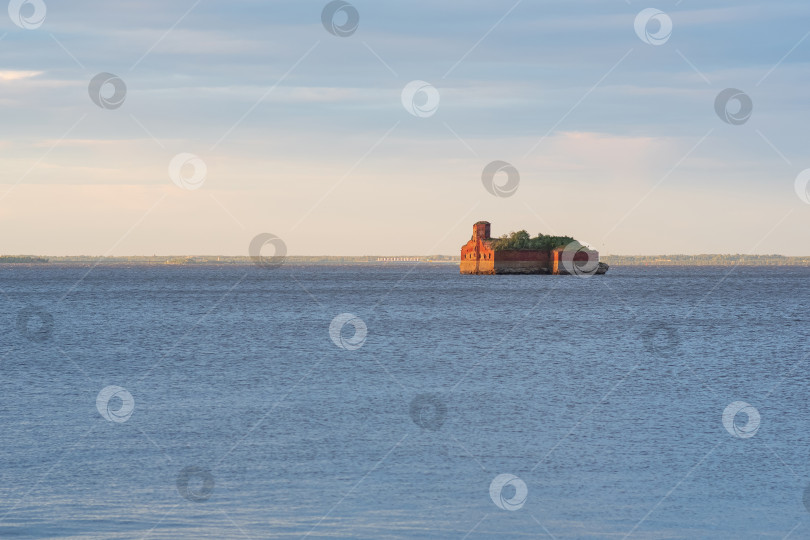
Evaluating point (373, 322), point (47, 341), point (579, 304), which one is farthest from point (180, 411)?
point (579, 304)

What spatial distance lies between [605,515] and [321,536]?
569 cm

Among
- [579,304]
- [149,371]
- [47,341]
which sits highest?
[579,304]

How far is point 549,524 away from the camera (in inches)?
729

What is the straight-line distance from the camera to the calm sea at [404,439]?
62.0ft

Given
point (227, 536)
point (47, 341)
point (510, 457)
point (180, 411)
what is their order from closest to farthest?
point (227, 536)
point (510, 457)
point (180, 411)
point (47, 341)

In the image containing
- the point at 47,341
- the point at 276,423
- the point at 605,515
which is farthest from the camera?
the point at 47,341

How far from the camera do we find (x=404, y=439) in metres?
26.6

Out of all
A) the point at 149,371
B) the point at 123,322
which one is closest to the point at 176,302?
the point at 123,322

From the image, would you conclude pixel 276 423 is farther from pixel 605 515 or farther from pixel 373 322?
pixel 373 322

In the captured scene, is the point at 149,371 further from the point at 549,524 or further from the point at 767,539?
the point at 767,539

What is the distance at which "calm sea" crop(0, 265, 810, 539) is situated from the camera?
18891mm

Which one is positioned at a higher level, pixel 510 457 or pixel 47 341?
pixel 47 341

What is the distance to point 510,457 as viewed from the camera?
2459cm

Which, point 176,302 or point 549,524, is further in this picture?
point 176,302
